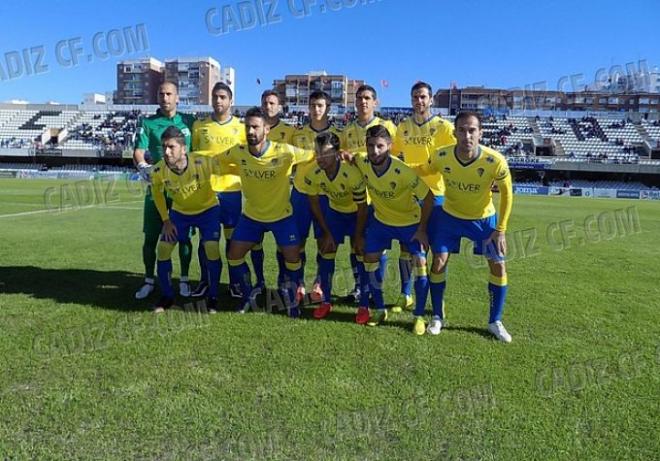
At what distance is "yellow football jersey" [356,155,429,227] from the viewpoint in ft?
15.6

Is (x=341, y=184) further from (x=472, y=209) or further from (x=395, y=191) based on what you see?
(x=472, y=209)

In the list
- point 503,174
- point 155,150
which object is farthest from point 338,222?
point 155,150

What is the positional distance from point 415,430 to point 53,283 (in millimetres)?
5068

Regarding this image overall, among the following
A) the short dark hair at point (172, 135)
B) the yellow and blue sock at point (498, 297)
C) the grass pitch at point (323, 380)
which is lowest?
the grass pitch at point (323, 380)

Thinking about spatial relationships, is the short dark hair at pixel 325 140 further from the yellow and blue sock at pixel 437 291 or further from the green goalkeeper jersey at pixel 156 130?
the green goalkeeper jersey at pixel 156 130

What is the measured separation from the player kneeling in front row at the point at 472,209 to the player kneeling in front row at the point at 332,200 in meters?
0.76

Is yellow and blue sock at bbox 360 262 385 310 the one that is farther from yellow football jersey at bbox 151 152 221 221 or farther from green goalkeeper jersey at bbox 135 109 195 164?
green goalkeeper jersey at bbox 135 109 195 164

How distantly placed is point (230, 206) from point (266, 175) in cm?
88

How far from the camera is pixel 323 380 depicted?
12.0ft

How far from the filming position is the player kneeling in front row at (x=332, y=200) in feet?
16.6

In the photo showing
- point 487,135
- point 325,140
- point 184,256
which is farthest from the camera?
point 487,135

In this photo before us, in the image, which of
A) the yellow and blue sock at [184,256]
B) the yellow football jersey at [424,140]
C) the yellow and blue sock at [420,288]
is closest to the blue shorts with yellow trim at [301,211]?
the yellow football jersey at [424,140]

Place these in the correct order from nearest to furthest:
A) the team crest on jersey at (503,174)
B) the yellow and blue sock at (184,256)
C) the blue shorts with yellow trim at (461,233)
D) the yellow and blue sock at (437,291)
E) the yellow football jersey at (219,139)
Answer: the team crest on jersey at (503,174)
the blue shorts with yellow trim at (461,233)
the yellow and blue sock at (437,291)
the yellow football jersey at (219,139)
the yellow and blue sock at (184,256)

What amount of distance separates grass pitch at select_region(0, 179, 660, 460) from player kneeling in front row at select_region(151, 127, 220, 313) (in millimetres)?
428
